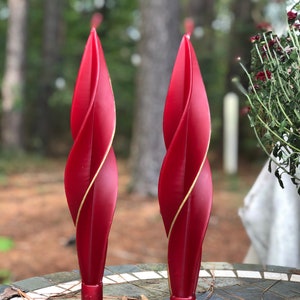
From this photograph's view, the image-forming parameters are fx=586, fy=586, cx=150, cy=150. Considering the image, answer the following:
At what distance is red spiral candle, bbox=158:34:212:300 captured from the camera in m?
1.36

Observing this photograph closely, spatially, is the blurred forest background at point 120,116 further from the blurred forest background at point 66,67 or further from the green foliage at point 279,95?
the green foliage at point 279,95

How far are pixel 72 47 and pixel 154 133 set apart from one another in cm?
784

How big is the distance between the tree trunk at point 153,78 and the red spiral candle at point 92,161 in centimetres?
518

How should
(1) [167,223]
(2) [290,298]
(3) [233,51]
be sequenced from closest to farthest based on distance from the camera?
(1) [167,223] < (2) [290,298] < (3) [233,51]

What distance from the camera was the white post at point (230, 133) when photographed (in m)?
10.1

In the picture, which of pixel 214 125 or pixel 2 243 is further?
pixel 214 125

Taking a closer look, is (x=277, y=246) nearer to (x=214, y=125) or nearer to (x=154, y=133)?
(x=154, y=133)

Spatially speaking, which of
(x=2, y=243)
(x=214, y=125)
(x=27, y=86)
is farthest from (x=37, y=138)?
(x=2, y=243)

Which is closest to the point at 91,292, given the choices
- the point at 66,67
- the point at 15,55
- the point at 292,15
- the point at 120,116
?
the point at 292,15

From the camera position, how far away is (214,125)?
12047mm

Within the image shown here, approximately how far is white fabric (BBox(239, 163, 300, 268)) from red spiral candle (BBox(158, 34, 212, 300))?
4.19 feet

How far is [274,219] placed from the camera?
272cm

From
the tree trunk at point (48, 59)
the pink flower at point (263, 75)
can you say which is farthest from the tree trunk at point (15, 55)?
the pink flower at point (263, 75)

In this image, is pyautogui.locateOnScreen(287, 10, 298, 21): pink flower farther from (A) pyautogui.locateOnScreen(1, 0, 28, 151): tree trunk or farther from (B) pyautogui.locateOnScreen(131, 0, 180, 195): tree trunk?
(A) pyautogui.locateOnScreen(1, 0, 28, 151): tree trunk
